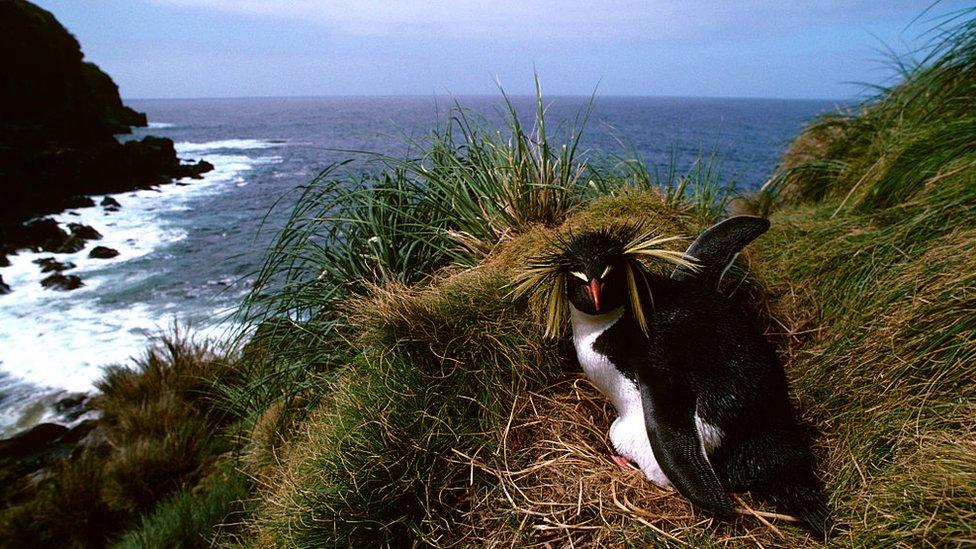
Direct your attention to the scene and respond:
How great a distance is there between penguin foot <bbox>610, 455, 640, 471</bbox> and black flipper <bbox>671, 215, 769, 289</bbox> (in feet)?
2.61

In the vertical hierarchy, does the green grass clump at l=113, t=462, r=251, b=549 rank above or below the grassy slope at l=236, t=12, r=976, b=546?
below

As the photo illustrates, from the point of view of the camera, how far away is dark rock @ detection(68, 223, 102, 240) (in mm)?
16625

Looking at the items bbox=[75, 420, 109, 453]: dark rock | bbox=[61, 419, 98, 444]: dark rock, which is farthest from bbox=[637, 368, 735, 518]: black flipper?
bbox=[61, 419, 98, 444]: dark rock

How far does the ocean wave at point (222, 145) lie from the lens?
4275cm

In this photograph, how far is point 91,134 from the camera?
30500mm

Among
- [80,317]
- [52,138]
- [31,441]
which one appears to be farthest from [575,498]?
[52,138]

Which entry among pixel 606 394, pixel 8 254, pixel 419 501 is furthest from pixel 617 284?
pixel 8 254

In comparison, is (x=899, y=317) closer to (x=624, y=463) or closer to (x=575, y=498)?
(x=624, y=463)

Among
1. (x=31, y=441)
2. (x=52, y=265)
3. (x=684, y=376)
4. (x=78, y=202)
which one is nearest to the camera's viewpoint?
(x=684, y=376)

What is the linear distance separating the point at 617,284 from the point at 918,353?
3.56 feet

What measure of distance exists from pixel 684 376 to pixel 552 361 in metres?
0.66

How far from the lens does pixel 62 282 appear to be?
533 inches

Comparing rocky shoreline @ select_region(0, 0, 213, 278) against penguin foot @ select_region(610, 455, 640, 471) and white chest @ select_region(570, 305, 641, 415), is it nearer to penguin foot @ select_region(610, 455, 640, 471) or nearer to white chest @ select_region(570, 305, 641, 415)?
white chest @ select_region(570, 305, 641, 415)

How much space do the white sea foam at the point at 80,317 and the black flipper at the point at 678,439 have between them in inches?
283
